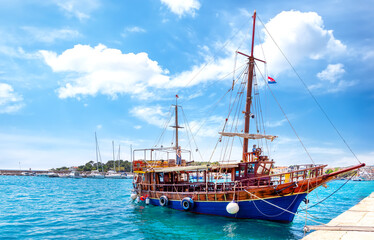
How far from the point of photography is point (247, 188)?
19.2 m

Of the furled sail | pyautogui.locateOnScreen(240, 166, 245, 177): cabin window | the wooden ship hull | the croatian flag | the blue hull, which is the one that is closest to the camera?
the wooden ship hull

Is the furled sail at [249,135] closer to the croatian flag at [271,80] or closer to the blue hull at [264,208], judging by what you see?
the croatian flag at [271,80]

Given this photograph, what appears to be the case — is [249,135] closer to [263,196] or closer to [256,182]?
[256,182]

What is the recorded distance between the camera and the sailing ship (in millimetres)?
18078

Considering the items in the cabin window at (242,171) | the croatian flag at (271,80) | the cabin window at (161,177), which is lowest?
the cabin window at (161,177)

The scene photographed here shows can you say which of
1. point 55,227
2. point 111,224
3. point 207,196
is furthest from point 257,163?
point 55,227

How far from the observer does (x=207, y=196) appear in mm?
21094

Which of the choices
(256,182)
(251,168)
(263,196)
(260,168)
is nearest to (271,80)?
(260,168)

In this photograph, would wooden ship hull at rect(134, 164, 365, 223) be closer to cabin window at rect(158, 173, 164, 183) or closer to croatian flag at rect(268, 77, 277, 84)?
cabin window at rect(158, 173, 164, 183)

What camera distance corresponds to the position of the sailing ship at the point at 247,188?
712 inches

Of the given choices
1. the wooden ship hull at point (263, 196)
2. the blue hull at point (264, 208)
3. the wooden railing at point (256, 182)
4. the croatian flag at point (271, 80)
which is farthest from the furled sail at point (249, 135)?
the blue hull at point (264, 208)

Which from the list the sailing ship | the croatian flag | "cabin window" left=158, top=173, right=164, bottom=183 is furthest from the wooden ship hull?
the croatian flag

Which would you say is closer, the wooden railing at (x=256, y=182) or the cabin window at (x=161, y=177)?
the wooden railing at (x=256, y=182)

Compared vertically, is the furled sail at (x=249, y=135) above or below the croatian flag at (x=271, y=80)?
below
